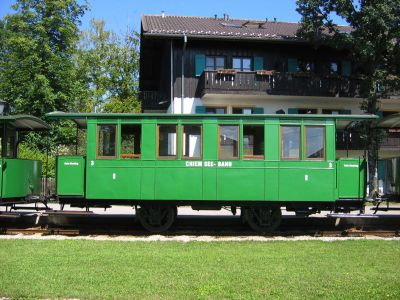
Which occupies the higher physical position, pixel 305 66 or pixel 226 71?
pixel 305 66

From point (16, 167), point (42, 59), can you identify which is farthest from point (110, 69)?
point (16, 167)

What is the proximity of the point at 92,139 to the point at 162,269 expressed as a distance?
5.43 metres

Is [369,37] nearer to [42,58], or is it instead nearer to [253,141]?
[253,141]

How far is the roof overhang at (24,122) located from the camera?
1291 cm

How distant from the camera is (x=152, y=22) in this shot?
91.9 ft

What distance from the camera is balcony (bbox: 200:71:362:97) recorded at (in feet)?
82.5

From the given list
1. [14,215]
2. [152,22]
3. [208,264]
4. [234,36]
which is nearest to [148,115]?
[14,215]

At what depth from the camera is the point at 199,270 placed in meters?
7.71

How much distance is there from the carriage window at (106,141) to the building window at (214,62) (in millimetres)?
15263

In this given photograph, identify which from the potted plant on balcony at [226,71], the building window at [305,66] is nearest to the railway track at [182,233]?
the potted plant on balcony at [226,71]

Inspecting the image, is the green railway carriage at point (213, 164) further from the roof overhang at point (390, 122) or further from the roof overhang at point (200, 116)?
the roof overhang at point (390, 122)

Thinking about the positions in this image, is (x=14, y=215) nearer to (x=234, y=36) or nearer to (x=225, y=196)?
(x=225, y=196)

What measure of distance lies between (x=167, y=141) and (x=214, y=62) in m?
15.5

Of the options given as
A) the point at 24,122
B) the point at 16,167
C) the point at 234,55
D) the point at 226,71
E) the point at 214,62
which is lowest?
the point at 16,167
